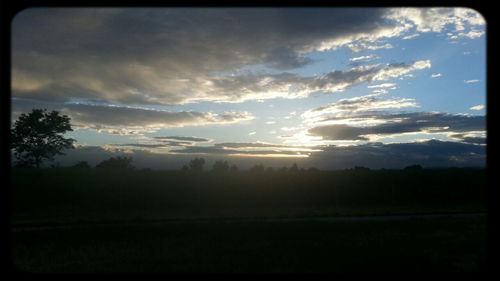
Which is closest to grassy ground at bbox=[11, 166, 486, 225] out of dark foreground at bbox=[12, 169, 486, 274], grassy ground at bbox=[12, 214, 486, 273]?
dark foreground at bbox=[12, 169, 486, 274]

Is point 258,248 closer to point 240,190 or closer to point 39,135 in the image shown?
point 240,190

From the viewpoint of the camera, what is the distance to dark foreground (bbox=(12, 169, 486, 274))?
6.75 m

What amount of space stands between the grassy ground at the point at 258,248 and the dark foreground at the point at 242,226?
25 mm

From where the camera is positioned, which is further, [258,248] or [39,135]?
[39,135]

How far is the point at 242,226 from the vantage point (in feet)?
40.1

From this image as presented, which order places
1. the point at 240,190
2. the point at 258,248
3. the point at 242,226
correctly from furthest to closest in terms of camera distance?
the point at 240,190
the point at 242,226
the point at 258,248

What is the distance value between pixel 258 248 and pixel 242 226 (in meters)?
3.98

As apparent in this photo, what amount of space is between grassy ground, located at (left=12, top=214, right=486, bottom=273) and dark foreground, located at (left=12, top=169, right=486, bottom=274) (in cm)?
2

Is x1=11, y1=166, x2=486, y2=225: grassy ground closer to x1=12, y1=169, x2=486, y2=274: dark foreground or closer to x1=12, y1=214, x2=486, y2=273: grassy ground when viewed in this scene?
x1=12, y1=169, x2=486, y2=274: dark foreground

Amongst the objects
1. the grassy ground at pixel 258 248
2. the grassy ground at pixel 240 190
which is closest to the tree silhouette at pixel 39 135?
the grassy ground at pixel 240 190

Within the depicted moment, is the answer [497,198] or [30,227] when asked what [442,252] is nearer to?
[497,198]

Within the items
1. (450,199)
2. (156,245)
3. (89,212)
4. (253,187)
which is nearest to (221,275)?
(156,245)

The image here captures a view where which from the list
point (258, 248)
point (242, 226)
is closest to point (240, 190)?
point (242, 226)

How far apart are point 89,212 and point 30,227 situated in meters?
5.58
